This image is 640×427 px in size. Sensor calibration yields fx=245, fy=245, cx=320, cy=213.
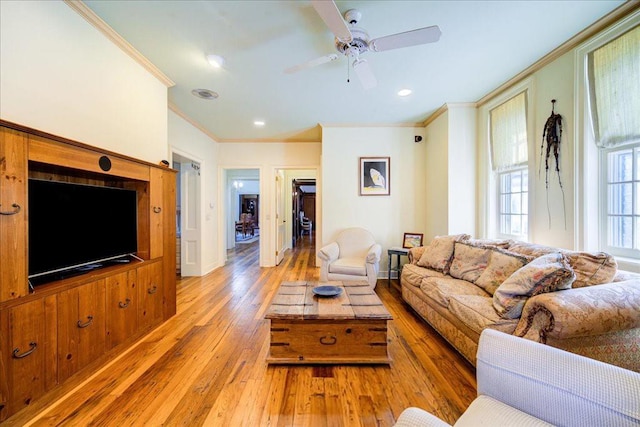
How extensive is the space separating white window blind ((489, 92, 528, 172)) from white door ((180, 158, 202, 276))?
4.54m

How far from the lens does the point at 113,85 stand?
2102 millimetres

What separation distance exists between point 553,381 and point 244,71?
3.10 metres

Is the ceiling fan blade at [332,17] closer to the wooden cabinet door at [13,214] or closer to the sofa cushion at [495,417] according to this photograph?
the wooden cabinet door at [13,214]

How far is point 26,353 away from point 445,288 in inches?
113

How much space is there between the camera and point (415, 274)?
9.02 feet

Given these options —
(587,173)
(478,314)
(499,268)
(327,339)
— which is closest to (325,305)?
(327,339)

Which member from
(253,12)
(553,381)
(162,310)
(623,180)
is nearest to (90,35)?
→ (253,12)

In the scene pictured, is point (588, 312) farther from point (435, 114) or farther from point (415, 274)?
point (435, 114)

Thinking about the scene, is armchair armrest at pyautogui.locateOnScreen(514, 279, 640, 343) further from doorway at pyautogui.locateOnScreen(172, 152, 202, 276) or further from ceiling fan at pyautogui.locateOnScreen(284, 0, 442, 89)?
doorway at pyautogui.locateOnScreen(172, 152, 202, 276)

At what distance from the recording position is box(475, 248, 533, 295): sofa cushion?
1.98m

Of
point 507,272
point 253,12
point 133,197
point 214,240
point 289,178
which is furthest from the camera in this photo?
point 289,178

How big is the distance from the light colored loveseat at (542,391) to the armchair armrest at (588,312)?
622 mm

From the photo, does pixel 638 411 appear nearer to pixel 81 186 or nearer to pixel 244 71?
pixel 81 186

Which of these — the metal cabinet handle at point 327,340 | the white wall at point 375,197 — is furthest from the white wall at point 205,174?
the metal cabinet handle at point 327,340
